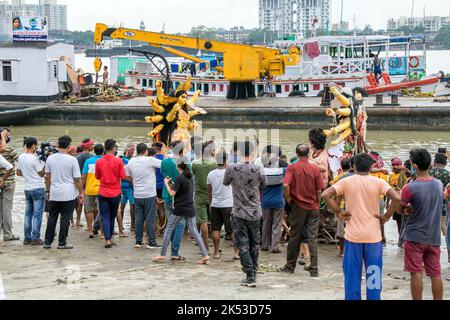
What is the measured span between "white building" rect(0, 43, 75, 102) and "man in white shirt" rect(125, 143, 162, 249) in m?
25.7

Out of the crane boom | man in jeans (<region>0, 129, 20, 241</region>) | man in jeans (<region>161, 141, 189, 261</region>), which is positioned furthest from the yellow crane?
man in jeans (<region>0, 129, 20, 241</region>)

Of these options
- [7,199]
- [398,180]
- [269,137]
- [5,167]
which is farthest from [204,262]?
[269,137]

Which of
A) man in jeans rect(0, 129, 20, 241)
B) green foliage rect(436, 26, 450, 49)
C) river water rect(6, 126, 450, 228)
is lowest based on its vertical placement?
river water rect(6, 126, 450, 228)

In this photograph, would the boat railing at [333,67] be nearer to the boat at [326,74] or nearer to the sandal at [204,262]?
the boat at [326,74]

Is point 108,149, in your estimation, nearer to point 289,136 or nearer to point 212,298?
point 212,298

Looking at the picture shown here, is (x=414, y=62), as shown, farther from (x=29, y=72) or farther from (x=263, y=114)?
(x=29, y=72)

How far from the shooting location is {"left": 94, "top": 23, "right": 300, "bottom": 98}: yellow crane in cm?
3644

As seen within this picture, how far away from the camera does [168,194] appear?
12.1m

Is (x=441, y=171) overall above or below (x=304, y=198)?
above

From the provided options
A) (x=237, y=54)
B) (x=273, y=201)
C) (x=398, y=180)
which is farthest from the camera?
(x=237, y=54)

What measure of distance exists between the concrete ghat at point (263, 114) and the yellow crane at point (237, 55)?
1.20 metres

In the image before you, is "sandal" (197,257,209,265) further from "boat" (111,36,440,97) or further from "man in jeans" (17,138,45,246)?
"boat" (111,36,440,97)

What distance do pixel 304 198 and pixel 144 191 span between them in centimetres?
269
